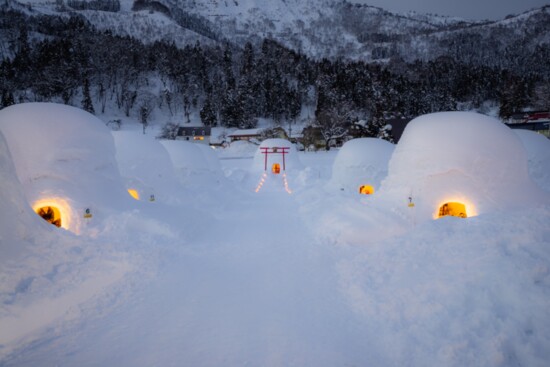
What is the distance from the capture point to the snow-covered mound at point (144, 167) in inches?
497

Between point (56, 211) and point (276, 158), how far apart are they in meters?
16.0

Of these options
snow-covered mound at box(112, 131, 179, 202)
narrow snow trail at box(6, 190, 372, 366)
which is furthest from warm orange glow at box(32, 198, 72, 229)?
snow-covered mound at box(112, 131, 179, 202)

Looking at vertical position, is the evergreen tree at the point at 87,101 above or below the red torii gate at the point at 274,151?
above

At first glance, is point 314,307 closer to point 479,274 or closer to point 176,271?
point 479,274

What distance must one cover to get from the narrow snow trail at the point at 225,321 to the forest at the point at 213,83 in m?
47.1

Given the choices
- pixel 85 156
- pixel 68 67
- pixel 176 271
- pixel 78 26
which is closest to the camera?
pixel 176 271

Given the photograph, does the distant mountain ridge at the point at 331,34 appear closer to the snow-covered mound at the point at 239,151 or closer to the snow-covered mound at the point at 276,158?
the snow-covered mound at the point at 239,151

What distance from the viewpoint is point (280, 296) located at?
5.28 m

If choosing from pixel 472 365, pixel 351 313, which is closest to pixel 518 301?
pixel 472 365

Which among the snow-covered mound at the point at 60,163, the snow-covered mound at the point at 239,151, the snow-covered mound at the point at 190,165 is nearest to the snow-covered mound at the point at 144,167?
the snow-covered mound at the point at 190,165

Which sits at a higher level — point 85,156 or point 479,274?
point 85,156

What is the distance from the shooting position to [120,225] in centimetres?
831

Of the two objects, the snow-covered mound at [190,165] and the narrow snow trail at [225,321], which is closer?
the narrow snow trail at [225,321]

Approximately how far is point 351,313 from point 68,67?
78.1m
